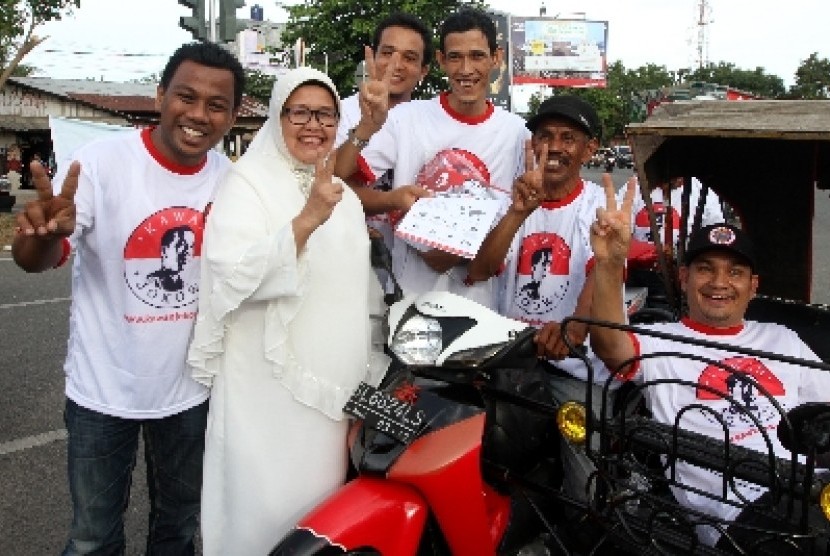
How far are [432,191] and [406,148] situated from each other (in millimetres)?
373

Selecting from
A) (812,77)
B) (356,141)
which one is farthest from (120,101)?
(812,77)

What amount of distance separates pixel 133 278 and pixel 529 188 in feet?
4.31

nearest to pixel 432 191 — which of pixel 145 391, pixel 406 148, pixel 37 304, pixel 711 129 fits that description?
pixel 406 148

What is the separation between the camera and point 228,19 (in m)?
8.60

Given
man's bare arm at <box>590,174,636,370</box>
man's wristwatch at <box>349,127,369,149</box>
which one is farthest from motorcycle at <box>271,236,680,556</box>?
man's wristwatch at <box>349,127,369,149</box>

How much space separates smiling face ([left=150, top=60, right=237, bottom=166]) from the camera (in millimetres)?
2547

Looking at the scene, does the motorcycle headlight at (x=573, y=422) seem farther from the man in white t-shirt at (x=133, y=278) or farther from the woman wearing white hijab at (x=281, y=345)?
the man in white t-shirt at (x=133, y=278)

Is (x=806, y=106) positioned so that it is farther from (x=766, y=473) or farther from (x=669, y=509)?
(x=669, y=509)

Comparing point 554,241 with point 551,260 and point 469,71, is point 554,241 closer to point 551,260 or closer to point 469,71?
point 551,260

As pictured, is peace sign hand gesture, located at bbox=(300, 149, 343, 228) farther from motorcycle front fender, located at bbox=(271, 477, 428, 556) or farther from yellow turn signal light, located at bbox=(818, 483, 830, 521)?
yellow turn signal light, located at bbox=(818, 483, 830, 521)

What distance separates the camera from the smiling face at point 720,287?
8.90ft

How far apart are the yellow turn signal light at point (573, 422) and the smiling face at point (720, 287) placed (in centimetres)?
79

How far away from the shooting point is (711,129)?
2.34 metres

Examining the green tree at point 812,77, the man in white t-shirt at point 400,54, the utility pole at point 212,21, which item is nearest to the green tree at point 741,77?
the green tree at point 812,77
